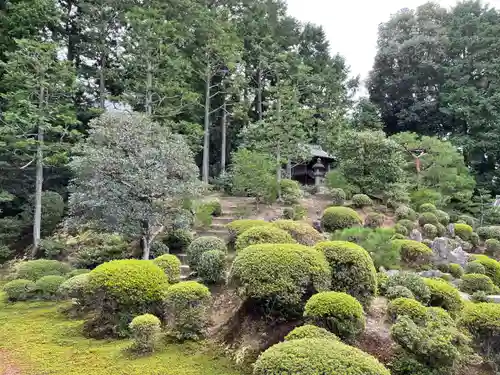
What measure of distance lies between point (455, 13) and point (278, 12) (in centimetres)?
1258

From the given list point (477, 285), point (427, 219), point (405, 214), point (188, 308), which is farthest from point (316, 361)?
point (405, 214)

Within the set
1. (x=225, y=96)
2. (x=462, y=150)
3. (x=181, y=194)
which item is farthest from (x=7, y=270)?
(x=462, y=150)

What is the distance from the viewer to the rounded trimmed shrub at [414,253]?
9.37 metres

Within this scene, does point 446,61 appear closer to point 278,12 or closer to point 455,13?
point 455,13

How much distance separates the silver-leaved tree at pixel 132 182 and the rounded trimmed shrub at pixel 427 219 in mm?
8407

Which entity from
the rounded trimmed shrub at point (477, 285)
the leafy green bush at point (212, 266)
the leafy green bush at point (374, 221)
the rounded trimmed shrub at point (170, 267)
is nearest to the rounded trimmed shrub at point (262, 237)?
the leafy green bush at point (212, 266)

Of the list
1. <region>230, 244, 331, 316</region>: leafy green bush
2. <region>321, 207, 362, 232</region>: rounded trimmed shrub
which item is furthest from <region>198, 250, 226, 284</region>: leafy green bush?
<region>321, 207, 362, 232</region>: rounded trimmed shrub

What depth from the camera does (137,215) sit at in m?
8.73

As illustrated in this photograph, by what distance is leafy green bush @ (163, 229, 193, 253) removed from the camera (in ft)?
34.1

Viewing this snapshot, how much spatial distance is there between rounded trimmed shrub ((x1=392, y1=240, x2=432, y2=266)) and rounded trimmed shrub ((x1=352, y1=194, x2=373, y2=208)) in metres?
4.72

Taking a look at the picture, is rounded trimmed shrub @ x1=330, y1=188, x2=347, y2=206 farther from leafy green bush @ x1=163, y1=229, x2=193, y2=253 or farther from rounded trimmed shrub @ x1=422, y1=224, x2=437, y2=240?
leafy green bush @ x1=163, y1=229, x2=193, y2=253

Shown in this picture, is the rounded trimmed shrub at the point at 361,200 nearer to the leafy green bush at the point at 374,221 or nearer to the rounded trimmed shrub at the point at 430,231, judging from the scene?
the leafy green bush at the point at 374,221

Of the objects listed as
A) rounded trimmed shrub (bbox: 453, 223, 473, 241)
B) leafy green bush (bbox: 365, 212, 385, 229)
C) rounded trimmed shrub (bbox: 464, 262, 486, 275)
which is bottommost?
rounded trimmed shrub (bbox: 464, 262, 486, 275)

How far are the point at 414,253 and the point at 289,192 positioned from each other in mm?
6282
